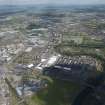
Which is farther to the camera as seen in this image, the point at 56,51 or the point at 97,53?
the point at 56,51

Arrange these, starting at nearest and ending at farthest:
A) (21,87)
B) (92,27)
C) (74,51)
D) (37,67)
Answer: (21,87), (37,67), (74,51), (92,27)

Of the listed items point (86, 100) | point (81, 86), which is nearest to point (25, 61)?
point (81, 86)

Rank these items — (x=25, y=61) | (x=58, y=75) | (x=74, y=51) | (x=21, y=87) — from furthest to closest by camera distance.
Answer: (x=74, y=51)
(x=25, y=61)
(x=58, y=75)
(x=21, y=87)

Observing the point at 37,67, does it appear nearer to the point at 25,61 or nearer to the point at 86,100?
the point at 25,61

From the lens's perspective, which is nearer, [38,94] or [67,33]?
[38,94]

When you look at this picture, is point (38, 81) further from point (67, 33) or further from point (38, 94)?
point (67, 33)

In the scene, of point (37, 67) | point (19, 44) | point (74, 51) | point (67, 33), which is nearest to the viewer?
point (37, 67)

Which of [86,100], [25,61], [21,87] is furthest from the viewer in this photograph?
[25,61]

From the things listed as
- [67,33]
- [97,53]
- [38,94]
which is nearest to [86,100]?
[38,94]
